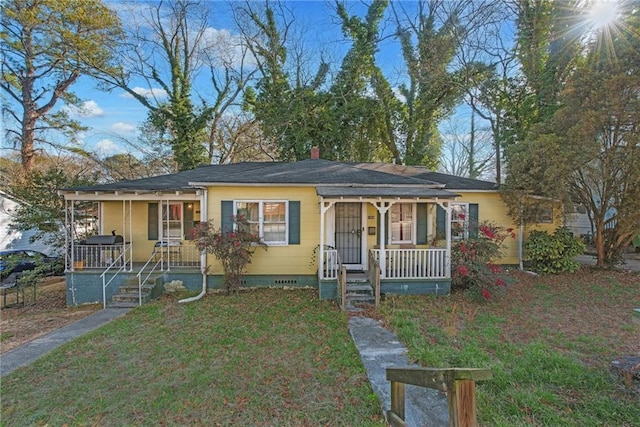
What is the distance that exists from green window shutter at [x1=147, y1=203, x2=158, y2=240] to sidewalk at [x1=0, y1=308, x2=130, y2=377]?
122 inches

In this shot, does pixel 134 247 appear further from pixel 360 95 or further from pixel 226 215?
pixel 360 95

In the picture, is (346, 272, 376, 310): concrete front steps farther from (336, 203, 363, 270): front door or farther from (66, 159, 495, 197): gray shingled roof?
(66, 159, 495, 197): gray shingled roof

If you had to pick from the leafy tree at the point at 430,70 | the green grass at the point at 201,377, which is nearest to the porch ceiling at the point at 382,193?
the green grass at the point at 201,377

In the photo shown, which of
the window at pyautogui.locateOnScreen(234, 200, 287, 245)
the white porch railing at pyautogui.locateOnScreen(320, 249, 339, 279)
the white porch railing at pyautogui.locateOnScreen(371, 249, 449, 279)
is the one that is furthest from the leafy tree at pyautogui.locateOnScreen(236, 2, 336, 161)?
the white porch railing at pyautogui.locateOnScreen(371, 249, 449, 279)

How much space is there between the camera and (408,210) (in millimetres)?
9797

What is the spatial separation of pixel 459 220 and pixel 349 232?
15.1 ft

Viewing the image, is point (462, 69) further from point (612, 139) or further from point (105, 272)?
point (105, 272)

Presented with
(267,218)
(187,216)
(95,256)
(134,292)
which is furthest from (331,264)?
(95,256)

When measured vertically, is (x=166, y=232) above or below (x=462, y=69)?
below

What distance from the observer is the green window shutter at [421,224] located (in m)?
9.68

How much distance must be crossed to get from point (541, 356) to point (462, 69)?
58.7 ft

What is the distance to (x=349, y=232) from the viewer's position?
9500mm

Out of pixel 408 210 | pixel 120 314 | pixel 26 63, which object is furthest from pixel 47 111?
pixel 408 210

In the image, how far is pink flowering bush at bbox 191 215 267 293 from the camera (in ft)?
26.9
